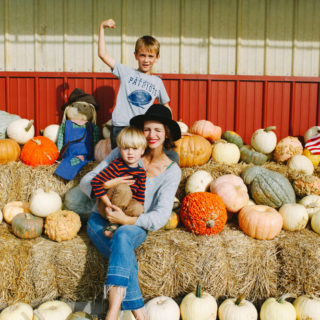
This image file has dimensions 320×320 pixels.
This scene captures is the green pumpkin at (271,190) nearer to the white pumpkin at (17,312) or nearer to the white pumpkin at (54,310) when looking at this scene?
the white pumpkin at (54,310)

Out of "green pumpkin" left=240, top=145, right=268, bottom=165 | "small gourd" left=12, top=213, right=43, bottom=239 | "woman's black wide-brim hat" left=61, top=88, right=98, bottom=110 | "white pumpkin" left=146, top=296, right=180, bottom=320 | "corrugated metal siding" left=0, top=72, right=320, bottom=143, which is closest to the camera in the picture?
"white pumpkin" left=146, top=296, right=180, bottom=320

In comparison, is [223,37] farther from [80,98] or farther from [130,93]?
[80,98]

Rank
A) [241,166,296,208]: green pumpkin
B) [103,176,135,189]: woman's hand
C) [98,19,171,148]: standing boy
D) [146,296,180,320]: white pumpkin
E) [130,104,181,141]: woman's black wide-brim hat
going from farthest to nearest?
[98,19,171,148]: standing boy, [241,166,296,208]: green pumpkin, [130,104,181,141]: woman's black wide-brim hat, [103,176,135,189]: woman's hand, [146,296,180,320]: white pumpkin

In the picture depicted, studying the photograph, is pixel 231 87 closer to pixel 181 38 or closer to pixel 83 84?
pixel 181 38

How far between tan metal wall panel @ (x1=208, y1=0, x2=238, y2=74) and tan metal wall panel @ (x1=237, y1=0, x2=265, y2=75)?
0.10 metres

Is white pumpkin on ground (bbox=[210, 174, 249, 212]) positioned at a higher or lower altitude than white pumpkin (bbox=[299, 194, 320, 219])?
higher

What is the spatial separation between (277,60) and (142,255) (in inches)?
167

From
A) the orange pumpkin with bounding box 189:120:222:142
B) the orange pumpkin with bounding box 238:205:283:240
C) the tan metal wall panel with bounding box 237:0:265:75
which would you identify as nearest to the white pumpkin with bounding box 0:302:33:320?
the orange pumpkin with bounding box 238:205:283:240

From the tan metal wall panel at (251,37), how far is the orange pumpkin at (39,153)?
11.1 ft

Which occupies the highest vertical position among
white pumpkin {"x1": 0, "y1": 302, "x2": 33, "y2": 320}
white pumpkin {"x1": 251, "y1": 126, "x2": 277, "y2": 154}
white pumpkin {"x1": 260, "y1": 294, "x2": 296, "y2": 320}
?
white pumpkin {"x1": 251, "y1": 126, "x2": 277, "y2": 154}

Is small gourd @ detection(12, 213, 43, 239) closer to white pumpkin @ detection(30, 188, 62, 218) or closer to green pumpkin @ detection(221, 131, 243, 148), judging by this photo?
white pumpkin @ detection(30, 188, 62, 218)

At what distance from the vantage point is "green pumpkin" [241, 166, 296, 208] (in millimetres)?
3660

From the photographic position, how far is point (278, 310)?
8.75 feet

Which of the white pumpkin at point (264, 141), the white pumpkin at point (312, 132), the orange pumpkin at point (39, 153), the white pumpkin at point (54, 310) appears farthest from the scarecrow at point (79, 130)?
the white pumpkin at point (312, 132)
